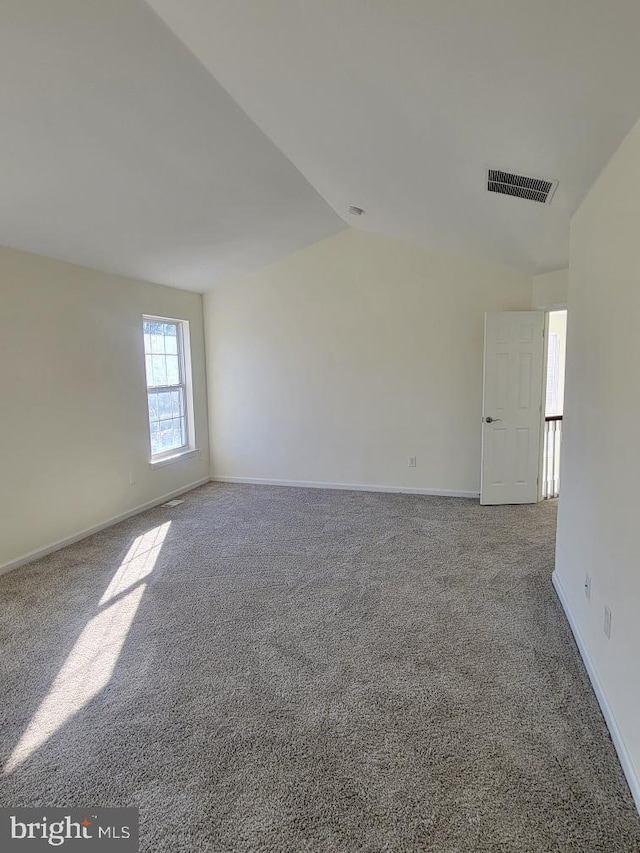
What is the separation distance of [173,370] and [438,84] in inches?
171

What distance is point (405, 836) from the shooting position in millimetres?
1493

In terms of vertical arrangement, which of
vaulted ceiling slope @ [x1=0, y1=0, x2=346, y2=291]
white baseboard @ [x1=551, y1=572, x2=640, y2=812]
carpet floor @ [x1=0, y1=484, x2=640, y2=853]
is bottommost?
carpet floor @ [x1=0, y1=484, x2=640, y2=853]

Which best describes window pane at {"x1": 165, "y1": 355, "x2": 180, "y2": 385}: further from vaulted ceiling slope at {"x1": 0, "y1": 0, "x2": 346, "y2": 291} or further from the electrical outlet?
the electrical outlet

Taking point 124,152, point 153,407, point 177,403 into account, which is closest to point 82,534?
point 153,407

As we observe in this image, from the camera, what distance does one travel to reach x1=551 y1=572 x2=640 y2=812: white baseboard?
161 cm

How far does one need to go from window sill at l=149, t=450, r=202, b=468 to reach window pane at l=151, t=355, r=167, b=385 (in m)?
0.84

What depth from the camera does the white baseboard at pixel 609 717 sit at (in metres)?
1.61

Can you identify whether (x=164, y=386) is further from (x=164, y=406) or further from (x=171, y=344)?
(x=171, y=344)

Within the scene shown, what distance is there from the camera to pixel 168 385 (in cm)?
544

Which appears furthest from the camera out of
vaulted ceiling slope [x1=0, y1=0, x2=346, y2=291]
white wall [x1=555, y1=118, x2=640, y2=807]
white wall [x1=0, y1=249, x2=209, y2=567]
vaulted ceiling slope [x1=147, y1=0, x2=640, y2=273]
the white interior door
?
the white interior door

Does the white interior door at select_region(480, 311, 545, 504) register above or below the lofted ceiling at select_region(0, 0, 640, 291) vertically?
below

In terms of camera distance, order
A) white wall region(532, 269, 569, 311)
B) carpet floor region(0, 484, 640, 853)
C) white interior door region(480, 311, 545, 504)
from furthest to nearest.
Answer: white interior door region(480, 311, 545, 504)
white wall region(532, 269, 569, 311)
carpet floor region(0, 484, 640, 853)

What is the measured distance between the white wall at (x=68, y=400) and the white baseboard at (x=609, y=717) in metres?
3.72

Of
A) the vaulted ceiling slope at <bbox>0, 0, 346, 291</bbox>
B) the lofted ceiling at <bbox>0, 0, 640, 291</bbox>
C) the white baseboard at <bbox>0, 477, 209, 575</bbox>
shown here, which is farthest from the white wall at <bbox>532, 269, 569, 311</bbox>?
the white baseboard at <bbox>0, 477, 209, 575</bbox>
